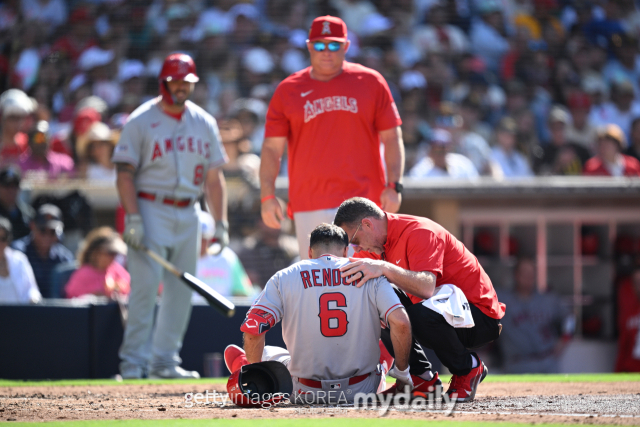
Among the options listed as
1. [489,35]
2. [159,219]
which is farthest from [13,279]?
[489,35]

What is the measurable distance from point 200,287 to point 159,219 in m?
0.73

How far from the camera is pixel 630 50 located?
41.1 ft

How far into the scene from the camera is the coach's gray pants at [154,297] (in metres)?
6.02

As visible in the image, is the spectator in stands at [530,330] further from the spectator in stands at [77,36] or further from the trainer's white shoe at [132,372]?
the spectator in stands at [77,36]

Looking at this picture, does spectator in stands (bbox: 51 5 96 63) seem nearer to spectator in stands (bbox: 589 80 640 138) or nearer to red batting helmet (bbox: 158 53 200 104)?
red batting helmet (bbox: 158 53 200 104)

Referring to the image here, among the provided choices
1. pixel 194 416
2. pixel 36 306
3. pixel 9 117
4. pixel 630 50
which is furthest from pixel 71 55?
pixel 194 416

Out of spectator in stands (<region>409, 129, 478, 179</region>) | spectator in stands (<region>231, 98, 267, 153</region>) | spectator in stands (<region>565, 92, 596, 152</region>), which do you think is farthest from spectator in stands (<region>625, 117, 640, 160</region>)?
spectator in stands (<region>231, 98, 267, 153</region>)

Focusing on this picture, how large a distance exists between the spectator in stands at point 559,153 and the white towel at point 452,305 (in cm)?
637

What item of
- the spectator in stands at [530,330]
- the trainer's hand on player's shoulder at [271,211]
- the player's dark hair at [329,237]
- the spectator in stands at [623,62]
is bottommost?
the spectator in stands at [530,330]

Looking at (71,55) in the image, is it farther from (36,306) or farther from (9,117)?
(36,306)

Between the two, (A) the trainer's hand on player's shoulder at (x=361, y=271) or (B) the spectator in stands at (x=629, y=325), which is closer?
(A) the trainer's hand on player's shoulder at (x=361, y=271)

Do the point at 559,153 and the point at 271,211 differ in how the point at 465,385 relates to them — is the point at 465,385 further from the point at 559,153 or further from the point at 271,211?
the point at 559,153

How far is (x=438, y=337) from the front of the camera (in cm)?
408

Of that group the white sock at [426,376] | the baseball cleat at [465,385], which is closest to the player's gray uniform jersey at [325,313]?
the white sock at [426,376]
